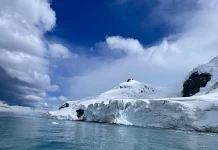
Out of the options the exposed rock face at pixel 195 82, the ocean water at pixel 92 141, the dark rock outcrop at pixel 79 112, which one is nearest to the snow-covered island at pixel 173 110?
the exposed rock face at pixel 195 82

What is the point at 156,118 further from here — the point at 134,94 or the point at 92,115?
the point at 134,94

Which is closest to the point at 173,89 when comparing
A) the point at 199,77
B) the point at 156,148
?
the point at 199,77

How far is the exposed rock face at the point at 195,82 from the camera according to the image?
121363 millimetres

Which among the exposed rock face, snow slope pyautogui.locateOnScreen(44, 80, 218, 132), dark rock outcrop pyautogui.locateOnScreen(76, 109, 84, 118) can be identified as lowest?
snow slope pyautogui.locateOnScreen(44, 80, 218, 132)

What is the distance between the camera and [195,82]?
126500mm

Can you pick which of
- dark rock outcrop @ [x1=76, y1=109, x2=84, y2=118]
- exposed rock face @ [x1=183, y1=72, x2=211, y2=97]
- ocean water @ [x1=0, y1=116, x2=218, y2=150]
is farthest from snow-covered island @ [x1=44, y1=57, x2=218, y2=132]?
ocean water @ [x1=0, y1=116, x2=218, y2=150]

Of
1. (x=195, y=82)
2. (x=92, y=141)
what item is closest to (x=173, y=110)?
(x=92, y=141)

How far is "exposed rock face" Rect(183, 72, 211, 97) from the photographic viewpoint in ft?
398

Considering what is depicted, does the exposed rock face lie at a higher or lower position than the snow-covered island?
higher

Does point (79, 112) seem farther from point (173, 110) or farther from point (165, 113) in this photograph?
point (173, 110)

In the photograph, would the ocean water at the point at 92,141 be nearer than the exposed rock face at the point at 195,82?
Yes

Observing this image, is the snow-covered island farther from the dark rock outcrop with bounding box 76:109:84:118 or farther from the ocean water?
the ocean water

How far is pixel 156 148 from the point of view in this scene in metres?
27.4

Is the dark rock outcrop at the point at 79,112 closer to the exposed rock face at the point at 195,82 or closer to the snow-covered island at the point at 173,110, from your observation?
the snow-covered island at the point at 173,110
